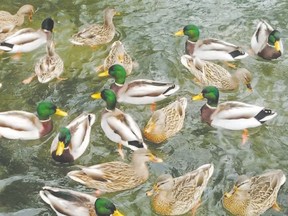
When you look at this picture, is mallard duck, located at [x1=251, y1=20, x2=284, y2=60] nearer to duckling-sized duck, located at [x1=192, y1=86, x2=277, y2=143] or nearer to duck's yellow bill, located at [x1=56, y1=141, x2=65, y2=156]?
duckling-sized duck, located at [x1=192, y1=86, x2=277, y2=143]

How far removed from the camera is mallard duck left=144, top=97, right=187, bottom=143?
7.26m

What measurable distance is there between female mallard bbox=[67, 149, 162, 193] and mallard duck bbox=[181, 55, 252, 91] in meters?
1.98

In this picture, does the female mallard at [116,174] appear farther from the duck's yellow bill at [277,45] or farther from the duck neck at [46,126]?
the duck's yellow bill at [277,45]

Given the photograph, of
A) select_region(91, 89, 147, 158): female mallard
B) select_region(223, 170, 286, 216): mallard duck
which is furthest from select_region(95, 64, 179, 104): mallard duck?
select_region(223, 170, 286, 216): mallard duck

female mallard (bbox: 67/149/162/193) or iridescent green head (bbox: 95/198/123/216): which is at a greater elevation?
iridescent green head (bbox: 95/198/123/216)

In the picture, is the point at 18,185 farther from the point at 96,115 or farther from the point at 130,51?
the point at 130,51

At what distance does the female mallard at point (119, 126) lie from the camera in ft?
23.2

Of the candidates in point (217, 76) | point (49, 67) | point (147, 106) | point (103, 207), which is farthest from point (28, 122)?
point (217, 76)

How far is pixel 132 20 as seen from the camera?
967 centimetres

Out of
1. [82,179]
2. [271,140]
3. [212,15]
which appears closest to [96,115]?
[82,179]

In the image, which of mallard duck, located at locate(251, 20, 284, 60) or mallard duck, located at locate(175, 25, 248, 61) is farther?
mallard duck, located at locate(251, 20, 284, 60)

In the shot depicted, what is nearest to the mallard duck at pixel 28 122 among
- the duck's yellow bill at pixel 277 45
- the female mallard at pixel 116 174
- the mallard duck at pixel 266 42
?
the female mallard at pixel 116 174

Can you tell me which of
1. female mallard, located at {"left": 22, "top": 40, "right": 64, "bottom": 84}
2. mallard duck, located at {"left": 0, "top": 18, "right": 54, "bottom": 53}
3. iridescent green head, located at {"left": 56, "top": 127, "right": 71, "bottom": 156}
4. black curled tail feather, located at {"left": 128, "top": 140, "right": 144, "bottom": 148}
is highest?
mallard duck, located at {"left": 0, "top": 18, "right": 54, "bottom": 53}

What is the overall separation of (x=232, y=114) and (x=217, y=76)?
0.98 m
